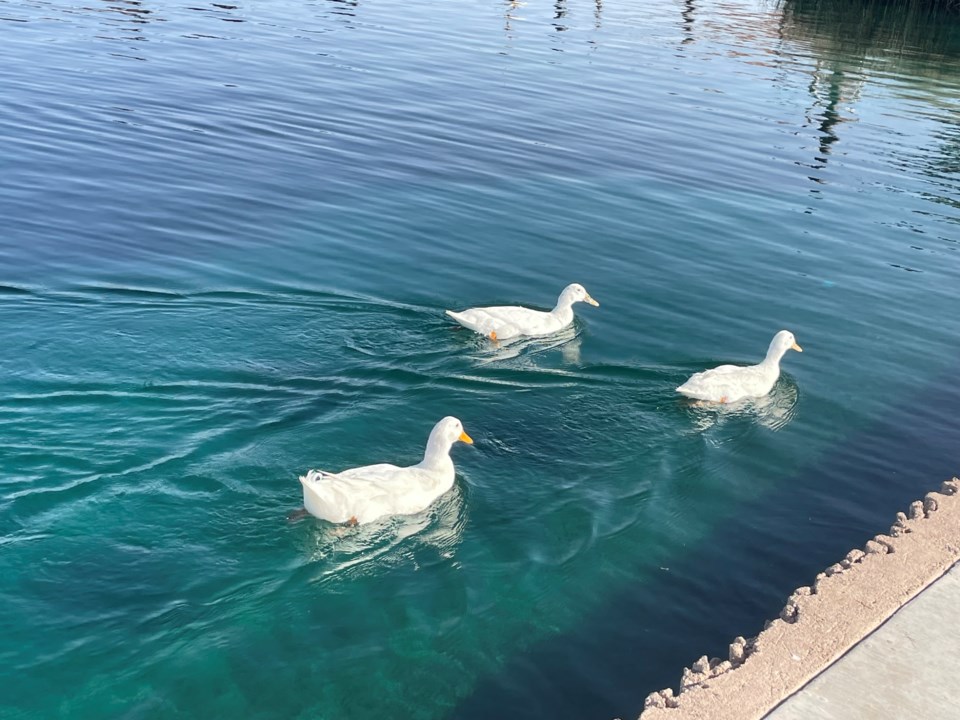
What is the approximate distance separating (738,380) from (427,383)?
153 inches

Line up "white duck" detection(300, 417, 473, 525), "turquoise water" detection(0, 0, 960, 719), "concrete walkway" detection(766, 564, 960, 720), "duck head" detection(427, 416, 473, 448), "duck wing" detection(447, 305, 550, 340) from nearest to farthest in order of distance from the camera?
1. "concrete walkway" detection(766, 564, 960, 720)
2. "turquoise water" detection(0, 0, 960, 719)
3. "white duck" detection(300, 417, 473, 525)
4. "duck head" detection(427, 416, 473, 448)
5. "duck wing" detection(447, 305, 550, 340)

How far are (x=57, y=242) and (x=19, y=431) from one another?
695cm

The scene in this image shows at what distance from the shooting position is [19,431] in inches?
436

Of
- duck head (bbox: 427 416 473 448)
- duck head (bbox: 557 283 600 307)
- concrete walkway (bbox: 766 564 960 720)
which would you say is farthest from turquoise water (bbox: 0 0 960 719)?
concrete walkway (bbox: 766 564 960 720)

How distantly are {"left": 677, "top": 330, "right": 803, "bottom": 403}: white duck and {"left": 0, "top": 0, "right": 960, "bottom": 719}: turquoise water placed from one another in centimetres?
25

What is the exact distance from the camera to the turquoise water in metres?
8.83

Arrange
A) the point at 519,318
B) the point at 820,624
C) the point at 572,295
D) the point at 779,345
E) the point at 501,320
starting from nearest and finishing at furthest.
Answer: the point at 820,624 → the point at 779,345 → the point at 501,320 → the point at 519,318 → the point at 572,295

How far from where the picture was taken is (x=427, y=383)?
13.1m

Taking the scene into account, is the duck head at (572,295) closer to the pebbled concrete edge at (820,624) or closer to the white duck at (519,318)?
the white duck at (519,318)

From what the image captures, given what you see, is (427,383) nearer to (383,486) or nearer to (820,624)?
(383,486)

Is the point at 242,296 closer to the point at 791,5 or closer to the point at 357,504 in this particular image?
the point at 357,504

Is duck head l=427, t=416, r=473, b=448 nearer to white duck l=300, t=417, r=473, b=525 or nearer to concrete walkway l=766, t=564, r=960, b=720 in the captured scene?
white duck l=300, t=417, r=473, b=525

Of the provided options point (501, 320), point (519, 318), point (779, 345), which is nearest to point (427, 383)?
point (501, 320)

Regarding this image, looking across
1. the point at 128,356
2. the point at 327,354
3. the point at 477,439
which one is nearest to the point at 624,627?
the point at 477,439
